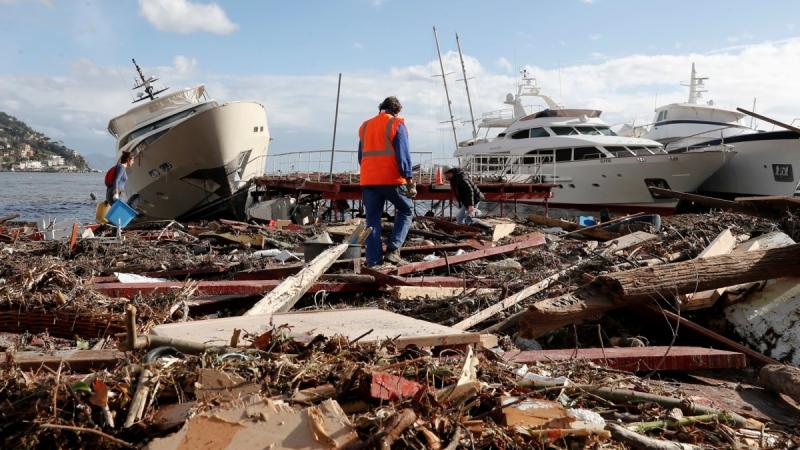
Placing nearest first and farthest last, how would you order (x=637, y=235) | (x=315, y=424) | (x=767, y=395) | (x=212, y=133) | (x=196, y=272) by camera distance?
(x=315, y=424) < (x=767, y=395) < (x=196, y=272) < (x=637, y=235) < (x=212, y=133)

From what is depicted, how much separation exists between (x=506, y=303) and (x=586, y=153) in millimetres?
19776

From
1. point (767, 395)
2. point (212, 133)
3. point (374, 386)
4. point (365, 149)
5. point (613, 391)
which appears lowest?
point (767, 395)

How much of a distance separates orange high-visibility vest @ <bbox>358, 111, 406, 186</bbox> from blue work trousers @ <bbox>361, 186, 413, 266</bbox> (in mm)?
106

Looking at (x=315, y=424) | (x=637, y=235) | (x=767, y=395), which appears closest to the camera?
(x=315, y=424)

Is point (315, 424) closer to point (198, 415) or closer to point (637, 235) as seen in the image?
point (198, 415)

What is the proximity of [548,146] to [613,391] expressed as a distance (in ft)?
70.2

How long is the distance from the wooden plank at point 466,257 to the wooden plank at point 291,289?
891 millimetres

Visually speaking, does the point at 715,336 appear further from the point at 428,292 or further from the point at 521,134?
the point at 521,134

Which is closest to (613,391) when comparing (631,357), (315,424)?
(631,357)

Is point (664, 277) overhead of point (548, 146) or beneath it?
beneath

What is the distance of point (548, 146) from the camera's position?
23344 millimetres

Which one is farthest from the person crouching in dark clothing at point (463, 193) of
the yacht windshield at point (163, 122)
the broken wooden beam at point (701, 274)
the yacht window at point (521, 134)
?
the yacht window at point (521, 134)

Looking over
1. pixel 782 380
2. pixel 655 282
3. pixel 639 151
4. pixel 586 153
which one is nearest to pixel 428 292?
pixel 655 282

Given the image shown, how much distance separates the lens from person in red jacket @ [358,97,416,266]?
6.77 metres
